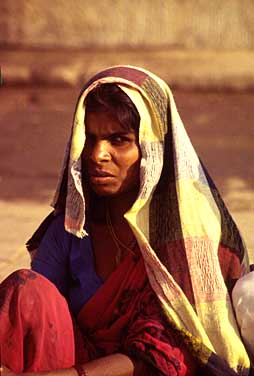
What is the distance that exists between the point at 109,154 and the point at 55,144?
5.45m

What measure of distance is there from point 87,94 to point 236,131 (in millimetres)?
5681

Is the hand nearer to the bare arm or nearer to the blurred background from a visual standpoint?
the bare arm

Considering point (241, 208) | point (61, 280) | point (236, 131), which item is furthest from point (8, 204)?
point (61, 280)

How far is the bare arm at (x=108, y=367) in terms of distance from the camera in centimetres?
336

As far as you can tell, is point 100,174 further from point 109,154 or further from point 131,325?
point 131,325

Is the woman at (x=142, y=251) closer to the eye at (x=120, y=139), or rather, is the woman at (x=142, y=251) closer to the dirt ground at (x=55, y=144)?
the eye at (x=120, y=139)

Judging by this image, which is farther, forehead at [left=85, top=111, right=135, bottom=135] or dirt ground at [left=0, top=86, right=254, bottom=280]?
dirt ground at [left=0, top=86, right=254, bottom=280]

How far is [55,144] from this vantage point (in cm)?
911

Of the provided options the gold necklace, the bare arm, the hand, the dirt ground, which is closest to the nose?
the gold necklace

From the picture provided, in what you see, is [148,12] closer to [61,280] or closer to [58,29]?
[58,29]

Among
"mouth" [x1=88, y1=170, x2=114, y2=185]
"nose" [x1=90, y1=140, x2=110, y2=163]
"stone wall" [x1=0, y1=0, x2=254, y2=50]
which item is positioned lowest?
"mouth" [x1=88, y1=170, x2=114, y2=185]

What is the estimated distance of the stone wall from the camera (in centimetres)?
973

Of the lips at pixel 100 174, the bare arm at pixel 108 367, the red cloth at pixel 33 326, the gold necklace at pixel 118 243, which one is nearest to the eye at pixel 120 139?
the lips at pixel 100 174

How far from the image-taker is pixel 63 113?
959cm
